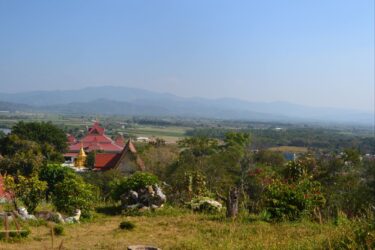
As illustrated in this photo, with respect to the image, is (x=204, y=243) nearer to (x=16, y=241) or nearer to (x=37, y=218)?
(x=16, y=241)

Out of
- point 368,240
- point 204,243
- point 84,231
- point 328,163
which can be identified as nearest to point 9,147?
point 328,163

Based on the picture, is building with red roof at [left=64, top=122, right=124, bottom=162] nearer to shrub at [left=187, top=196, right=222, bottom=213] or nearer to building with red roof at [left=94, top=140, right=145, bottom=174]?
building with red roof at [left=94, top=140, right=145, bottom=174]

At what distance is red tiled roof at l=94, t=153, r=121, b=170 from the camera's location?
1182 inches

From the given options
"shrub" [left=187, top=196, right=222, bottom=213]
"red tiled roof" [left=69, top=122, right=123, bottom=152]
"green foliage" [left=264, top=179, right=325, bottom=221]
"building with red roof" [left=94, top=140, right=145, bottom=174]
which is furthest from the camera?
"red tiled roof" [left=69, top=122, right=123, bottom=152]

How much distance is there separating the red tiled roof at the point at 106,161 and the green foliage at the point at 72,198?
1862 centimetres

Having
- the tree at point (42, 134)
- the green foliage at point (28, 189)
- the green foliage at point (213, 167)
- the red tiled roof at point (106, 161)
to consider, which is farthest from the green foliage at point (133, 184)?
the tree at point (42, 134)

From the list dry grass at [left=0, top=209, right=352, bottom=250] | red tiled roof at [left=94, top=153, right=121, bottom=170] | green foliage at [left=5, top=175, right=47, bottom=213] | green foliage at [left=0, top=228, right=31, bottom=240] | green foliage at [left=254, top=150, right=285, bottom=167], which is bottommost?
green foliage at [left=254, top=150, right=285, bottom=167]

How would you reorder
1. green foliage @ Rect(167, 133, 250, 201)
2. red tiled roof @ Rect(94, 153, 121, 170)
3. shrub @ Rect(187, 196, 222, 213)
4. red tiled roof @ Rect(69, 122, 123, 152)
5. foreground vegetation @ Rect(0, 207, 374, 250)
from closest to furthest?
foreground vegetation @ Rect(0, 207, 374, 250) → shrub @ Rect(187, 196, 222, 213) → green foliage @ Rect(167, 133, 250, 201) → red tiled roof @ Rect(94, 153, 121, 170) → red tiled roof @ Rect(69, 122, 123, 152)

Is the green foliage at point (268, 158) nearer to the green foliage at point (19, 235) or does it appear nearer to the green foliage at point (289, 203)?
the green foliage at point (289, 203)

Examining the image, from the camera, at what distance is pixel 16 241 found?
785 cm

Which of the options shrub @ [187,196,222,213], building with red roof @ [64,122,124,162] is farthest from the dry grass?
building with red roof @ [64,122,124,162]

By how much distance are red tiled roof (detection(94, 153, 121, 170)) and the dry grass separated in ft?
64.3

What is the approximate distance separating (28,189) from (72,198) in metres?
0.99

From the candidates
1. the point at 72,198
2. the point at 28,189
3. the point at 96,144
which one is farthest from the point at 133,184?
the point at 96,144
